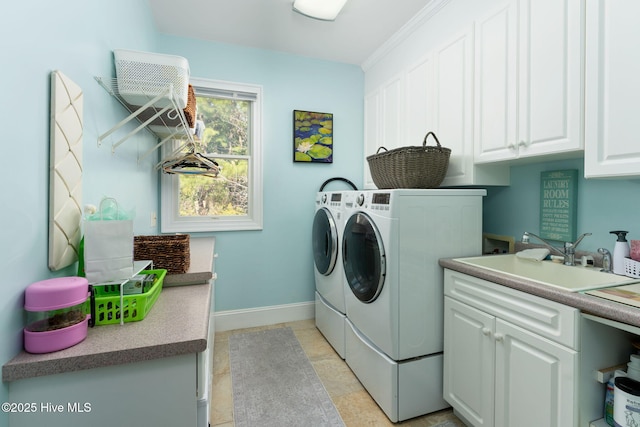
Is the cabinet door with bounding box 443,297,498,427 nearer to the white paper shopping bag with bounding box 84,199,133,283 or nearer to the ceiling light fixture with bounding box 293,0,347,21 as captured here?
the white paper shopping bag with bounding box 84,199,133,283

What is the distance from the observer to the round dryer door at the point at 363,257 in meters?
1.64

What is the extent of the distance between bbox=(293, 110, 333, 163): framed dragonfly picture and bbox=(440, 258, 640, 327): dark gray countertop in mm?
1873

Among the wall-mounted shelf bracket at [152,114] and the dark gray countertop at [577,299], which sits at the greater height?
the wall-mounted shelf bracket at [152,114]

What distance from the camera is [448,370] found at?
1586 mm

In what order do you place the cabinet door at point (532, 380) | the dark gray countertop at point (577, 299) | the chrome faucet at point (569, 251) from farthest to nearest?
the chrome faucet at point (569, 251), the cabinet door at point (532, 380), the dark gray countertop at point (577, 299)

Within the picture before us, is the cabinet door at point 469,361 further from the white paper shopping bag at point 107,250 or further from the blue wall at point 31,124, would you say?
→ the blue wall at point 31,124

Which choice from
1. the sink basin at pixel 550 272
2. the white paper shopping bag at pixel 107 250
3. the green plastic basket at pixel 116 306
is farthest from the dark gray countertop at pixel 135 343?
the sink basin at pixel 550 272

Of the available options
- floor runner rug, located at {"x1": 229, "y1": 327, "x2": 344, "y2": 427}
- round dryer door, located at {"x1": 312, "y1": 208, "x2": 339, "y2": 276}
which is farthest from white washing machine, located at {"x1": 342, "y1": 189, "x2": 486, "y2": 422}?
round dryer door, located at {"x1": 312, "y1": 208, "x2": 339, "y2": 276}

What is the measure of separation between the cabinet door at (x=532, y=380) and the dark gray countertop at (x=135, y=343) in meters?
1.21

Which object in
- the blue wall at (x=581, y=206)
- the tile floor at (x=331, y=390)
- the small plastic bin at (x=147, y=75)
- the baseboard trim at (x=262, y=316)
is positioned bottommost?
the tile floor at (x=331, y=390)

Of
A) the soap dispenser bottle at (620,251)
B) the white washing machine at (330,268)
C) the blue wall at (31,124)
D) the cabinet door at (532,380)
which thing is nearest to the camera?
the blue wall at (31,124)

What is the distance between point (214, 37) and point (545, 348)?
Answer: 3023 millimetres

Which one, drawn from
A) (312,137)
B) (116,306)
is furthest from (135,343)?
(312,137)

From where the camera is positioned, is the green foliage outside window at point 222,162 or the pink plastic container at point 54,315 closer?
the pink plastic container at point 54,315
